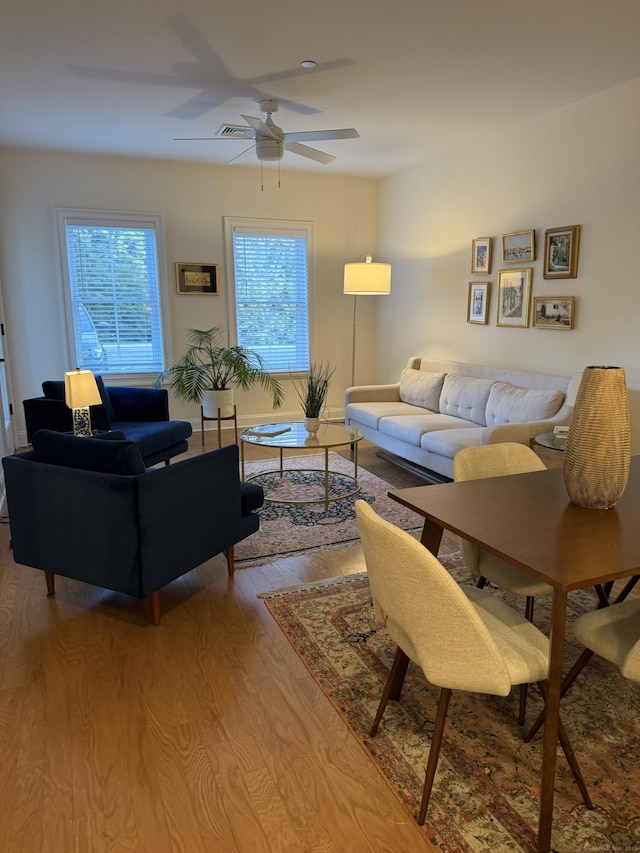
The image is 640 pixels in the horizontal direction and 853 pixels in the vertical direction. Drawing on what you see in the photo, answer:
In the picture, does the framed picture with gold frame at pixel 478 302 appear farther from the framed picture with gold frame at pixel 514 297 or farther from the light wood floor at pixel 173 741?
the light wood floor at pixel 173 741

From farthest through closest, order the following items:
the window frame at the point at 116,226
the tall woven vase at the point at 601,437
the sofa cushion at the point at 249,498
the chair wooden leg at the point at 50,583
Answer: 1. the window frame at the point at 116,226
2. the sofa cushion at the point at 249,498
3. the chair wooden leg at the point at 50,583
4. the tall woven vase at the point at 601,437

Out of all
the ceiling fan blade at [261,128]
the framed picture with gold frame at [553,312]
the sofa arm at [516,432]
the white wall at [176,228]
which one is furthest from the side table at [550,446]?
the white wall at [176,228]

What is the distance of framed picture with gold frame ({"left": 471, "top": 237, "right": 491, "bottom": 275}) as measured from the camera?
16.9 feet

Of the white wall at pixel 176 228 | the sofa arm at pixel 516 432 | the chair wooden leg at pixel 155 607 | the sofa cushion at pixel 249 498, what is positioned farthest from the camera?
the white wall at pixel 176 228

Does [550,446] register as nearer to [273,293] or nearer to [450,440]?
[450,440]

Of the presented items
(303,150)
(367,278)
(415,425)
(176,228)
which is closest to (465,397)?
(415,425)

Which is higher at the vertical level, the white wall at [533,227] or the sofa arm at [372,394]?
the white wall at [533,227]

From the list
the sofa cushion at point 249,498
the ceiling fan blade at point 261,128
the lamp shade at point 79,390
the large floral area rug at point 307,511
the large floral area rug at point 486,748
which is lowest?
the large floral area rug at point 486,748

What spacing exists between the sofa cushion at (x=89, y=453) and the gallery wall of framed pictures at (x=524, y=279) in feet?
11.2

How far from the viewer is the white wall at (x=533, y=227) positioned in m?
3.90

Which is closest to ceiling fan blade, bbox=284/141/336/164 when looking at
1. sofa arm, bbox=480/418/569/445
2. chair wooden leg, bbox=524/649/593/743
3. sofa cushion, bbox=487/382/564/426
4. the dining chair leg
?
sofa cushion, bbox=487/382/564/426

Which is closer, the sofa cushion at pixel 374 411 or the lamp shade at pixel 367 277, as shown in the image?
the sofa cushion at pixel 374 411

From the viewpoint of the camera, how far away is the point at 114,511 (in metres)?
2.42

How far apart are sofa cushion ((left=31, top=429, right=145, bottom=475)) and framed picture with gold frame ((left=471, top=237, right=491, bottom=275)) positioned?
3.79 m
